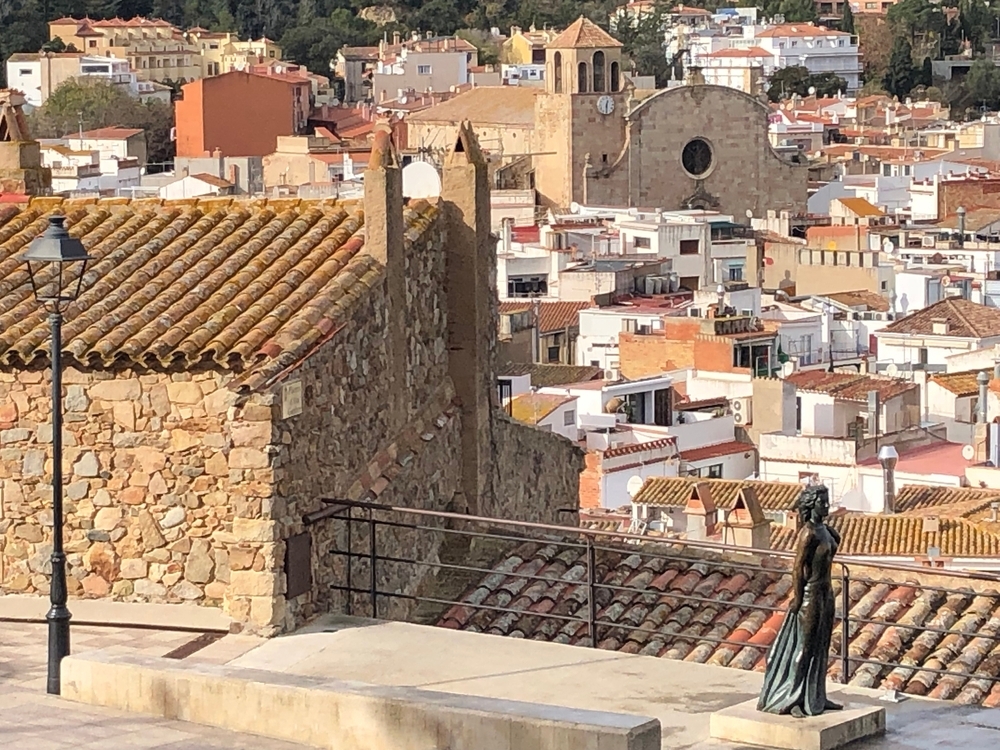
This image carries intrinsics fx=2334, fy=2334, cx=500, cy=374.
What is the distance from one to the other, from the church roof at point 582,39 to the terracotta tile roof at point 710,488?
59.7 metres

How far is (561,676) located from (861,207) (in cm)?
6851

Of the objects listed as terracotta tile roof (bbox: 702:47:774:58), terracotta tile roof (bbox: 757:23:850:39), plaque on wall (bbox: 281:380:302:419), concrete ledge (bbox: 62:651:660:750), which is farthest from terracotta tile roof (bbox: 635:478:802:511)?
terracotta tile roof (bbox: 757:23:850:39)

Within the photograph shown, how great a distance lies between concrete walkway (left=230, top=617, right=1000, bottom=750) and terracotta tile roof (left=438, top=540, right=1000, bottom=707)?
0.44 metres

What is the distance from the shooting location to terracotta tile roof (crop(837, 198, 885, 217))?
247 feet

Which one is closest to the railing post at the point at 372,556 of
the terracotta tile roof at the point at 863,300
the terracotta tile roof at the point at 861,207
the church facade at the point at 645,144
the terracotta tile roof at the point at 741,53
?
the terracotta tile roof at the point at 863,300

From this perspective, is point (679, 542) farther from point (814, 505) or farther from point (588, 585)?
point (814, 505)

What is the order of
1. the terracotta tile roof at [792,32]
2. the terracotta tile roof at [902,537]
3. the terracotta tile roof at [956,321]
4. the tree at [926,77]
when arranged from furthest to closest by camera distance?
the tree at [926,77], the terracotta tile roof at [792,32], the terracotta tile roof at [956,321], the terracotta tile roof at [902,537]

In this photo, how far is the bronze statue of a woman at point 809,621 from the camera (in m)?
8.19

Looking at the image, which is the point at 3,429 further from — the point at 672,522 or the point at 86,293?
the point at 672,522

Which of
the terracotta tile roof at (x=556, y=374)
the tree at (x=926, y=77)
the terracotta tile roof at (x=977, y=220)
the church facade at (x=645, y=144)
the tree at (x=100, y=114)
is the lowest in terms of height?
the terracotta tile roof at (x=556, y=374)

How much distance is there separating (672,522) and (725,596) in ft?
52.4

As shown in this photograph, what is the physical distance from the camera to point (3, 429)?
10.6 metres

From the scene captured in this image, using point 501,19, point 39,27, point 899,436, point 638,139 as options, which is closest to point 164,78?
point 39,27

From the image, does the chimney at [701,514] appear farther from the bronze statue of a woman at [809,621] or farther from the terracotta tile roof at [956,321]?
the terracotta tile roof at [956,321]
